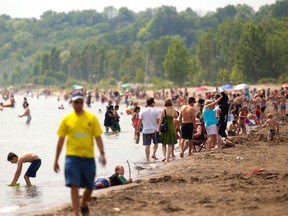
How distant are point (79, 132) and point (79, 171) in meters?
0.49

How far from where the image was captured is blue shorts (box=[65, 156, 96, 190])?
8.92 m

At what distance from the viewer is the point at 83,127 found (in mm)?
8953

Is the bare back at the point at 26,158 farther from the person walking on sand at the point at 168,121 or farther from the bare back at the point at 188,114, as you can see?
the bare back at the point at 188,114

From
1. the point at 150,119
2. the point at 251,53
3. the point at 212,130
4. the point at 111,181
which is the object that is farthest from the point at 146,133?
the point at 251,53

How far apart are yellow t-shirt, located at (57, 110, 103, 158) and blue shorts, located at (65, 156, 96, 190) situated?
7cm

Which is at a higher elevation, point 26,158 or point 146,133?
point 146,133

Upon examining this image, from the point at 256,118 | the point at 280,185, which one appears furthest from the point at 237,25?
the point at 280,185

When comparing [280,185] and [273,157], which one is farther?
[273,157]

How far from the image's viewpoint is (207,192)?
1085 centimetres

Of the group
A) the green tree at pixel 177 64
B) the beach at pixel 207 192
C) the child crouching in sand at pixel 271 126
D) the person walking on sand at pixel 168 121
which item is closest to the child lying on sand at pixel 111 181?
the beach at pixel 207 192

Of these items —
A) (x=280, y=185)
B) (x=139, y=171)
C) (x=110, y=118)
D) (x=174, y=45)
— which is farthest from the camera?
(x=174, y=45)

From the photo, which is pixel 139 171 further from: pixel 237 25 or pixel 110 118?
pixel 237 25

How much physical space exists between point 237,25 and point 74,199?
110126mm

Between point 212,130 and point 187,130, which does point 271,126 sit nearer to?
point 212,130
